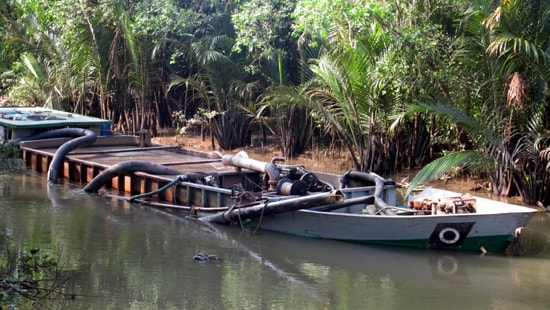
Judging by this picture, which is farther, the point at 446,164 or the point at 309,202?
the point at 446,164

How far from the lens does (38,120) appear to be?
74.7ft

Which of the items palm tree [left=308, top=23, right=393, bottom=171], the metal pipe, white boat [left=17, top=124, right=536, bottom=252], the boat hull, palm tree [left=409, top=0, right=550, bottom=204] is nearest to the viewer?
the boat hull

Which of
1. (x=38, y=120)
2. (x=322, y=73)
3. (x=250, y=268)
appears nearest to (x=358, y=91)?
(x=322, y=73)

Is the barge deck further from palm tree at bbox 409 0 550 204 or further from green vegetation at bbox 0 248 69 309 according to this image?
green vegetation at bbox 0 248 69 309

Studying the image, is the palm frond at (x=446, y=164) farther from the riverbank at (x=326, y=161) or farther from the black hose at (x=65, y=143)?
the black hose at (x=65, y=143)

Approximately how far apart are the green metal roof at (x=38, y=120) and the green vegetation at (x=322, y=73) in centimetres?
266

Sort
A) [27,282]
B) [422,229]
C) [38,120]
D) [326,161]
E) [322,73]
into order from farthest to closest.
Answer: [326,161]
[38,120]
[322,73]
[422,229]
[27,282]

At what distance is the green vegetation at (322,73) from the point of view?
55.6 ft

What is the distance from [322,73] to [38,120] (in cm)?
807

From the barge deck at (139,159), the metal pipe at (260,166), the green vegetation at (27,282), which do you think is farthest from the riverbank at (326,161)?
the green vegetation at (27,282)

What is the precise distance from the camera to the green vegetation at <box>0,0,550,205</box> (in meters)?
17.0

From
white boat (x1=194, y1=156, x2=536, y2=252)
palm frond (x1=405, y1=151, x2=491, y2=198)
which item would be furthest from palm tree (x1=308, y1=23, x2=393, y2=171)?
white boat (x1=194, y1=156, x2=536, y2=252)

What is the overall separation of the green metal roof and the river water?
19.6ft

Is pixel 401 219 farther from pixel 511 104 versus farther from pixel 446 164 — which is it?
pixel 511 104
